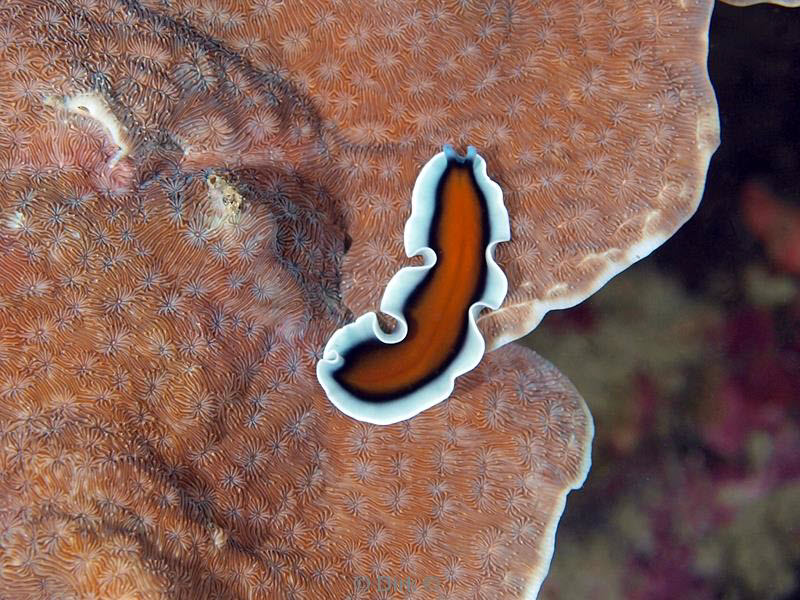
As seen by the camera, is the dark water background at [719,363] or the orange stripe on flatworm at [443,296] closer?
the orange stripe on flatworm at [443,296]

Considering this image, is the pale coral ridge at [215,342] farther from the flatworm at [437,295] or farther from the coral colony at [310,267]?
the flatworm at [437,295]

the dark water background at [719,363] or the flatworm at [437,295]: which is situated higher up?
the flatworm at [437,295]

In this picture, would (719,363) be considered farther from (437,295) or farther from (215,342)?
(215,342)

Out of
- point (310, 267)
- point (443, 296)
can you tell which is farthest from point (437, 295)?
point (310, 267)

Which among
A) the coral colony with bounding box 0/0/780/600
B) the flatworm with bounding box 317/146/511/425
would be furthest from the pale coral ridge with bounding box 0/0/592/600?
the flatworm with bounding box 317/146/511/425

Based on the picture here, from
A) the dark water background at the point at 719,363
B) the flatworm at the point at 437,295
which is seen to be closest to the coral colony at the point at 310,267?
the flatworm at the point at 437,295

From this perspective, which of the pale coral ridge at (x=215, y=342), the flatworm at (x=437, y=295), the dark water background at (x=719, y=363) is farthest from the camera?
the dark water background at (x=719, y=363)

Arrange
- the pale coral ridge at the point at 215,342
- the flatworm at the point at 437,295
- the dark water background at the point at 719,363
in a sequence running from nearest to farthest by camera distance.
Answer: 1. the pale coral ridge at the point at 215,342
2. the flatworm at the point at 437,295
3. the dark water background at the point at 719,363

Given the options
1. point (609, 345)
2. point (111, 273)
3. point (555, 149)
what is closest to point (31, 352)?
point (111, 273)

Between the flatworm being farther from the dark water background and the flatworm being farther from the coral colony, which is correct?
the dark water background
